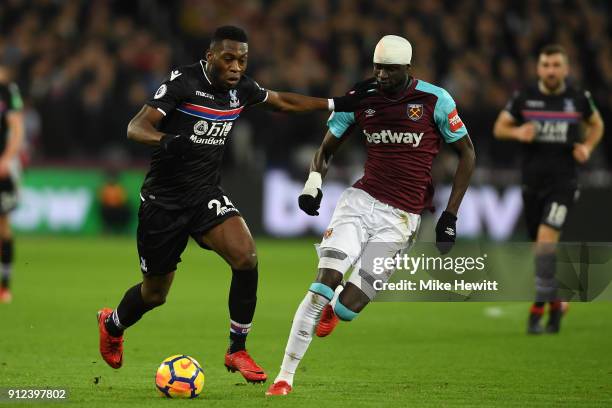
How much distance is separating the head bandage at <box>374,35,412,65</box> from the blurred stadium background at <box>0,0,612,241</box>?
458 inches

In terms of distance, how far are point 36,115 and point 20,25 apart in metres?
2.27

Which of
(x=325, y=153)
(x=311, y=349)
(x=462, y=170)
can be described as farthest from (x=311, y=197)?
(x=311, y=349)

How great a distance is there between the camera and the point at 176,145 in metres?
7.36

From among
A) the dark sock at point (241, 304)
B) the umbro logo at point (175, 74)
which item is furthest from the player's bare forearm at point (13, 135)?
the dark sock at point (241, 304)

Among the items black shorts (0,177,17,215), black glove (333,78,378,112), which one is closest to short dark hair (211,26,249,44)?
black glove (333,78,378,112)

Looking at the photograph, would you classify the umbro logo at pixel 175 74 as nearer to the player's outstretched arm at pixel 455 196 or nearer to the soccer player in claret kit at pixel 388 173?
the soccer player in claret kit at pixel 388 173

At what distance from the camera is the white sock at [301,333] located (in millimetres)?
7707

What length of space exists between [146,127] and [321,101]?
1473 millimetres

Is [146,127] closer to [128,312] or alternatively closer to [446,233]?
[128,312]

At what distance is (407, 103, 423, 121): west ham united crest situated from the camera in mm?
8484

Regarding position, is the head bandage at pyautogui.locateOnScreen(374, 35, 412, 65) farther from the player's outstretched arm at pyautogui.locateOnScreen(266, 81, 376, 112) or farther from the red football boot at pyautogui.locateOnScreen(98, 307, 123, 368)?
the red football boot at pyautogui.locateOnScreen(98, 307, 123, 368)

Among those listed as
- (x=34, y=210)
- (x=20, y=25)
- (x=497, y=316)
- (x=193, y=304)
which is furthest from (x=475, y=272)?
(x=20, y=25)

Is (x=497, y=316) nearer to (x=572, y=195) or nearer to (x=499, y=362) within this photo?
(x=572, y=195)

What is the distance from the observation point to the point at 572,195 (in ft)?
38.7
